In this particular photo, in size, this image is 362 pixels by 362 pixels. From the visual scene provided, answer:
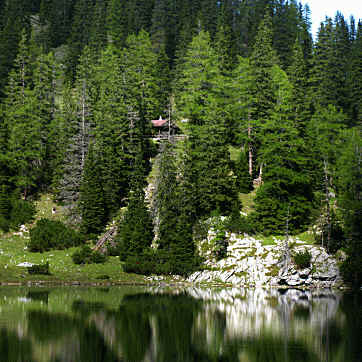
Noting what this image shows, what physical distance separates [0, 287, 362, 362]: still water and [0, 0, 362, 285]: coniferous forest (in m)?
14.5

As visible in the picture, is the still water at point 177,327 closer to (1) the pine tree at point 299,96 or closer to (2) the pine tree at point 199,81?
(1) the pine tree at point 299,96

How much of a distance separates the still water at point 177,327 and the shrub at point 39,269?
7.55 meters

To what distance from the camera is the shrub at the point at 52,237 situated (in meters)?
64.6

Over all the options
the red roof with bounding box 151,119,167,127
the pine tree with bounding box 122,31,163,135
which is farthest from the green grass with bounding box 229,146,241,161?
the pine tree with bounding box 122,31,163,135

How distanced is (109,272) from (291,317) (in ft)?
98.1

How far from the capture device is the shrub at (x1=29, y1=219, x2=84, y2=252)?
64562mm

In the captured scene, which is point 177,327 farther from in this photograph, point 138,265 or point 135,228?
point 135,228

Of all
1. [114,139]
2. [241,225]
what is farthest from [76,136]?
[241,225]

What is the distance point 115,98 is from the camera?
265ft

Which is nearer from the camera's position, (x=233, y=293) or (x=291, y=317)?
(x=291, y=317)

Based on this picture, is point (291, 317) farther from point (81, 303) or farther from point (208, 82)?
point (208, 82)

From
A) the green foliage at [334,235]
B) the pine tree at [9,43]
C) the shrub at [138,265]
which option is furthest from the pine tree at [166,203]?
the pine tree at [9,43]

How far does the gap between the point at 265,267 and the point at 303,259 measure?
4.55 m

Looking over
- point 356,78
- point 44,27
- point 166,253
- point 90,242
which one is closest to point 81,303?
point 166,253
